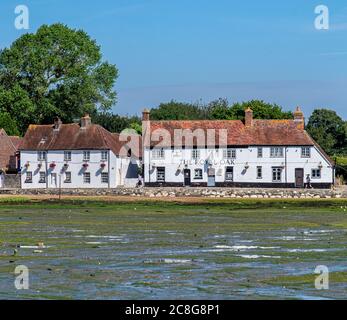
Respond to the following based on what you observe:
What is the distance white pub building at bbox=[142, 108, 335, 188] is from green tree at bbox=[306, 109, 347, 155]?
2000cm

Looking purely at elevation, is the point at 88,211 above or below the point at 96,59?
below

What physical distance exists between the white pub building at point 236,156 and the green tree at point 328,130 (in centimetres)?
2000

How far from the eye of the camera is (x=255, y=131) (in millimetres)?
101375

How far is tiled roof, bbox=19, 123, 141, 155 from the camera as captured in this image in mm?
104500

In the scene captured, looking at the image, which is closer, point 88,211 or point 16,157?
point 88,211

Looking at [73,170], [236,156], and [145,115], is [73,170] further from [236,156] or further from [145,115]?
[236,156]

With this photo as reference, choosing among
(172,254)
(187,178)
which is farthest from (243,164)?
(172,254)

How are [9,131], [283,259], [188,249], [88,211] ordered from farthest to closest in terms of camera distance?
[9,131], [88,211], [188,249], [283,259]

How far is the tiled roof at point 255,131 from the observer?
99375 mm

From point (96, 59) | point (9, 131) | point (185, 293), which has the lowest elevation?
point (185, 293)
